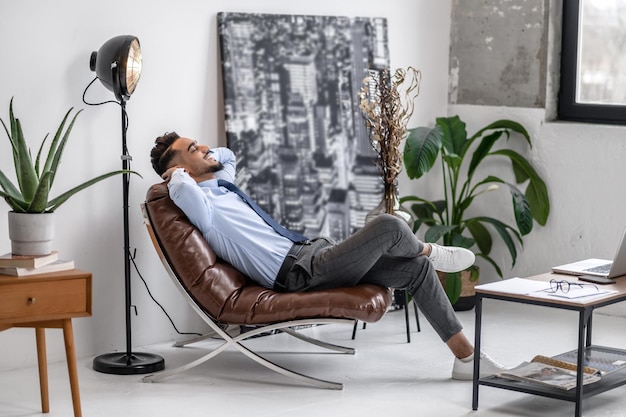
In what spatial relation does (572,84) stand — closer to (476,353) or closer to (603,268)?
(603,268)

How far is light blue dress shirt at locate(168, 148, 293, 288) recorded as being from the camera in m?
4.41

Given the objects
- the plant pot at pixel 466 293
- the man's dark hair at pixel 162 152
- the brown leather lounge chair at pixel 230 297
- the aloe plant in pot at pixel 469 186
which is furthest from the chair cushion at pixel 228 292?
the plant pot at pixel 466 293

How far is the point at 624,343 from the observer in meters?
5.21

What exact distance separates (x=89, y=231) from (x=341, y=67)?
5.66 feet

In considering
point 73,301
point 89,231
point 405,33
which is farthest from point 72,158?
point 405,33

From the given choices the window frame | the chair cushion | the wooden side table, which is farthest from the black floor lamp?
the window frame

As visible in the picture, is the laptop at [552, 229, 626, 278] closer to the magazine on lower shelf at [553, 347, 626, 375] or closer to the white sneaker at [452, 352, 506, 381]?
the magazine on lower shelf at [553, 347, 626, 375]

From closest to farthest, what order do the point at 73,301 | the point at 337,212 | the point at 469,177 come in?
the point at 73,301, the point at 337,212, the point at 469,177

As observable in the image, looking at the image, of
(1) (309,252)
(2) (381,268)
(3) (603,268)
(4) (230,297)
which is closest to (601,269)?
(3) (603,268)

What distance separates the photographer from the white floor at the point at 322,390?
4.01 m

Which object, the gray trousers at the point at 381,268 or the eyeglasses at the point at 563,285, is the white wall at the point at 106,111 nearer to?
the gray trousers at the point at 381,268

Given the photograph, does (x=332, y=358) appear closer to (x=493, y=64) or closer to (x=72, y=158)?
(x=72, y=158)

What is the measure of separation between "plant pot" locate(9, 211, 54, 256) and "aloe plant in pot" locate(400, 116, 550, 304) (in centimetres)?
247

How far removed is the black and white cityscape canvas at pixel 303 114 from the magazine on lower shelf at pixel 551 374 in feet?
5.63
